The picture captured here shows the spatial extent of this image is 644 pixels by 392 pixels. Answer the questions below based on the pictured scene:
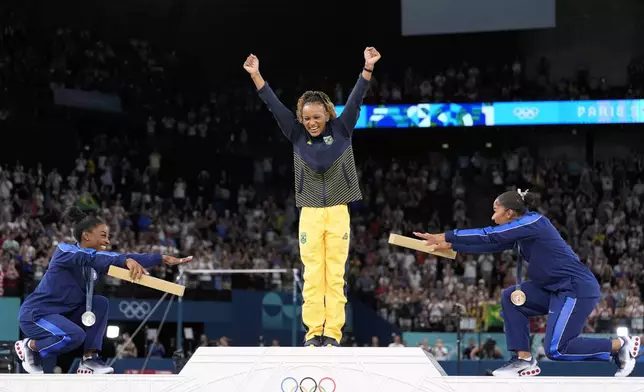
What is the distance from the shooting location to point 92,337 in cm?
848

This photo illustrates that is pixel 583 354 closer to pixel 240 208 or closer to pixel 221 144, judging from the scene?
pixel 240 208

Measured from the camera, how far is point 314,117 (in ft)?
26.1

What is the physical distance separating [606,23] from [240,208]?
12954 mm

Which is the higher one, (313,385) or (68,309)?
(68,309)

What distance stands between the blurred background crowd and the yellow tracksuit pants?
1361cm

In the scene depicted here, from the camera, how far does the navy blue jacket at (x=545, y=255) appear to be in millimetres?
7918

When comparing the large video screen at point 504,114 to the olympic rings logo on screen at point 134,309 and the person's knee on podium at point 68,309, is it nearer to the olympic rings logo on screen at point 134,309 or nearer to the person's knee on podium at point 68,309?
the olympic rings logo on screen at point 134,309

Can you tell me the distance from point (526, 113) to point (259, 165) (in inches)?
301

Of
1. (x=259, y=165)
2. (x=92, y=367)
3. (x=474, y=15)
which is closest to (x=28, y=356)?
(x=92, y=367)

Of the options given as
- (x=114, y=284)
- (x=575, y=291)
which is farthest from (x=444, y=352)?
(x=575, y=291)

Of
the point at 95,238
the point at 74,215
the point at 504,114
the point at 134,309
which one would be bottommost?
the point at 134,309

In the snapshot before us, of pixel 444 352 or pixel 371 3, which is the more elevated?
pixel 371 3

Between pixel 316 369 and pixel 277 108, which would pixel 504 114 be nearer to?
pixel 277 108

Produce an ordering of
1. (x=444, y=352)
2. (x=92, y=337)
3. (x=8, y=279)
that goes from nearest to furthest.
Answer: (x=92, y=337)
(x=444, y=352)
(x=8, y=279)
